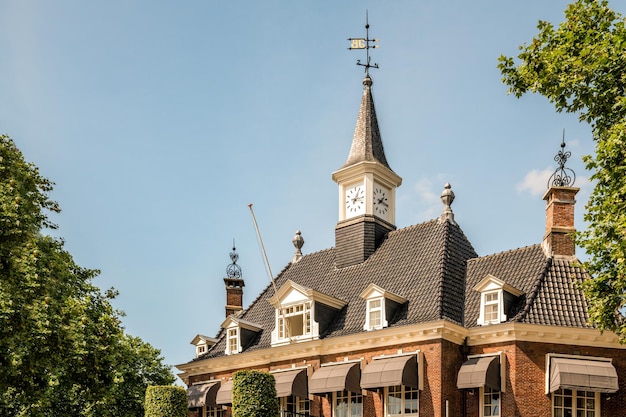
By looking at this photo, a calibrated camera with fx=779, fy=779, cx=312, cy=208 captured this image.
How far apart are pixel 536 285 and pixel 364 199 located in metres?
10.7

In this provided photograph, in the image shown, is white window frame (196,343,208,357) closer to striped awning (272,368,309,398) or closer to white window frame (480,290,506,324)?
striped awning (272,368,309,398)

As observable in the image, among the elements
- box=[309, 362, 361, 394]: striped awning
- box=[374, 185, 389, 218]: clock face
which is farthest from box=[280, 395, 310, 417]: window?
box=[374, 185, 389, 218]: clock face

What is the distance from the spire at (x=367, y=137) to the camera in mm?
40500

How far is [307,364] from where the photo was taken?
116 feet

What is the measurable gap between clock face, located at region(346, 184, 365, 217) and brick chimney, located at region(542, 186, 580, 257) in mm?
9978

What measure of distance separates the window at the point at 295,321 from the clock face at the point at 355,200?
6130mm

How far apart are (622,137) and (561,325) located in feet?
31.0

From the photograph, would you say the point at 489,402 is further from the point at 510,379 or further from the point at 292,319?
the point at 292,319

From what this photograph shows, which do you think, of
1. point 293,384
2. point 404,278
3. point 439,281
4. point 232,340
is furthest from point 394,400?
point 232,340

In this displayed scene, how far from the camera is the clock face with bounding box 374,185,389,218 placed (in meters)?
39.7

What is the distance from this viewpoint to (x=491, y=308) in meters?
31.6

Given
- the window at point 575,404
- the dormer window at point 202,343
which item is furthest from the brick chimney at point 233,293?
the window at point 575,404

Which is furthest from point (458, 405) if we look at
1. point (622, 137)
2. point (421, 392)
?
point (622, 137)

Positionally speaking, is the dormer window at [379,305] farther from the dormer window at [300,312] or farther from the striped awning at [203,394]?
the striped awning at [203,394]
